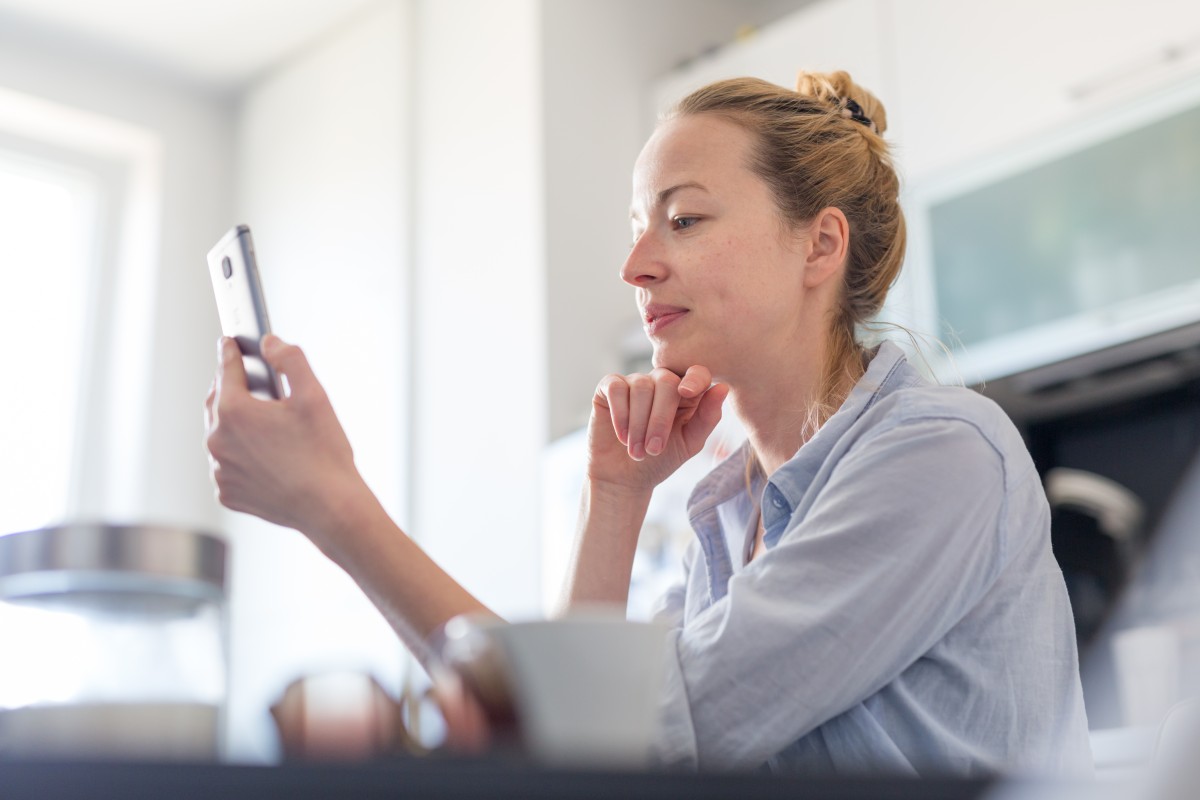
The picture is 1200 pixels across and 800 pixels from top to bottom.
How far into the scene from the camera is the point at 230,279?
0.97 m

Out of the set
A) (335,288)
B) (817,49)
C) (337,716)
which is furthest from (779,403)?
(335,288)

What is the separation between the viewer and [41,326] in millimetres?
3906

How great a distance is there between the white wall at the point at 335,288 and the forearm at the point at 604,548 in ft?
7.27

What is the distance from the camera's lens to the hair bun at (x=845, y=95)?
146 centimetres

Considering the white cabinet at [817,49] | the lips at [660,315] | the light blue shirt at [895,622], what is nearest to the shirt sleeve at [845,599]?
the light blue shirt at [895,622]

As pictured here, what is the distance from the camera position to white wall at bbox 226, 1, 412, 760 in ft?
11.8

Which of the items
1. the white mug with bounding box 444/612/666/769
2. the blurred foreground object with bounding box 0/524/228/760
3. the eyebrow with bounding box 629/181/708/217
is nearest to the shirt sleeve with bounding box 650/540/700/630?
the eyebrow with bounding box 629/181/708/217

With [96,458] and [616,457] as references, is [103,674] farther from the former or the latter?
[96,458]

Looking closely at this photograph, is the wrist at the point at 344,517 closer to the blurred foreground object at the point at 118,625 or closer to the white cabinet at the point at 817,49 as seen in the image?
the blurred foreground object at the point at 118,625

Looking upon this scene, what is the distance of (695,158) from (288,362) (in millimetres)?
610

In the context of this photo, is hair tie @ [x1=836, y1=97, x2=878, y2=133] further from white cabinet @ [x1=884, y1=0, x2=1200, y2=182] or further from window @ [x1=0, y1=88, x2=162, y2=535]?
window @ [x1=0, y1=88, x2=162, y2=535]

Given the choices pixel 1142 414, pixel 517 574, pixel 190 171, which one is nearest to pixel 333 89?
pixel 190 171

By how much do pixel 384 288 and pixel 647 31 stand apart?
3.33 ft

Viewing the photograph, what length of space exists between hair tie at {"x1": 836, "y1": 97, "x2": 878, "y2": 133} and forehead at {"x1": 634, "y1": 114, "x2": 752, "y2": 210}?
0.50ft
